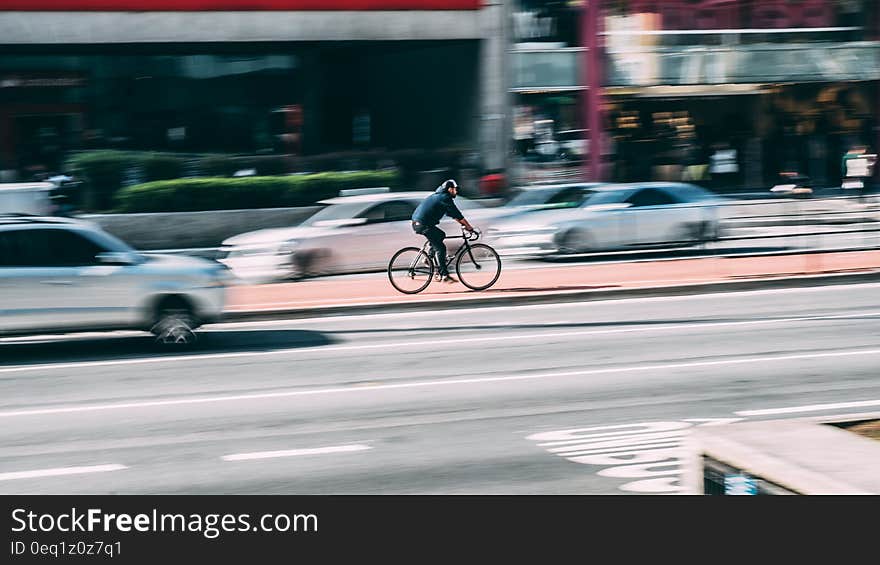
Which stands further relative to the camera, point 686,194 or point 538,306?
point 686,194

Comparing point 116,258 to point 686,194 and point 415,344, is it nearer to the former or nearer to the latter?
point 415,344

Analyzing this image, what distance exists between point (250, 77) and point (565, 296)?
730 inches

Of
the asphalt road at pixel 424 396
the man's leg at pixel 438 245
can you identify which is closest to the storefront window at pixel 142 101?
the man's leg at pixel 438 245

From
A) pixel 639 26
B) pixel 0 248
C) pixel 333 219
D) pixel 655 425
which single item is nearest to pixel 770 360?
pixel 655 425

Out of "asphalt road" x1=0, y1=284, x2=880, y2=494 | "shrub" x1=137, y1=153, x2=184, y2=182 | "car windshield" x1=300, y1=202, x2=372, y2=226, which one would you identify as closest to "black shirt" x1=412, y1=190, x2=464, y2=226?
"asphalt road" x1=0, y1=284, x2=880, y2=494

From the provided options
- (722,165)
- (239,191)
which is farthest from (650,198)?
(722,165)

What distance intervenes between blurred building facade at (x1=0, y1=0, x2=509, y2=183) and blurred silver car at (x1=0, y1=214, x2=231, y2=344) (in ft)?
54.0

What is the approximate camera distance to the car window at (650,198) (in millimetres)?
22125

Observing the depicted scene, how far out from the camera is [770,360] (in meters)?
12.3

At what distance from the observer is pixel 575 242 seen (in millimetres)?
21766

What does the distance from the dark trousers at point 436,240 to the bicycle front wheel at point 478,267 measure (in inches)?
11.1

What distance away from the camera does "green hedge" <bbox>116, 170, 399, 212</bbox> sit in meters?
25.4

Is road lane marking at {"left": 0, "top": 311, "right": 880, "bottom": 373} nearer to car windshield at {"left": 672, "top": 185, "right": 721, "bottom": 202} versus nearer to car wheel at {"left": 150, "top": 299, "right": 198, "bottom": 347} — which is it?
car wheel at {"left": 150, "top": 299, "right": 198, "bottom": 347}
